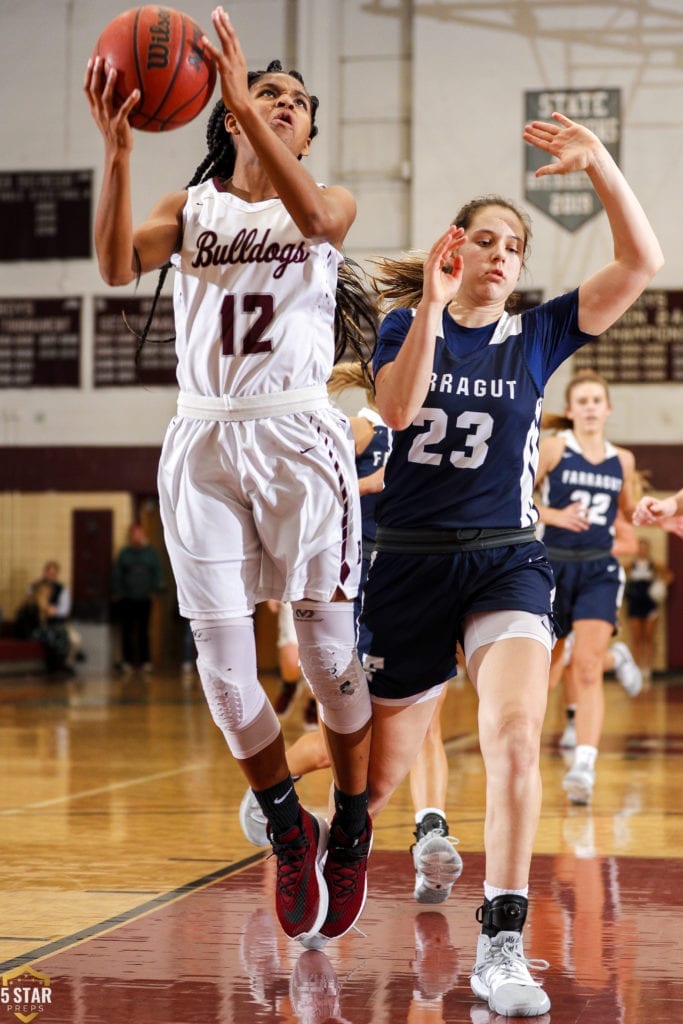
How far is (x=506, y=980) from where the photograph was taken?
3.14 meters

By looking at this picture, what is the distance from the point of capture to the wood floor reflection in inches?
126

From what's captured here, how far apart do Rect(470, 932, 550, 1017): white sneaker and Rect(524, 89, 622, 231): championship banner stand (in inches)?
554

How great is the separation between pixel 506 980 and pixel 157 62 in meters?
2.15

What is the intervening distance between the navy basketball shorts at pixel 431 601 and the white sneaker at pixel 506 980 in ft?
2.35

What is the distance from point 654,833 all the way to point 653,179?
12.3 m

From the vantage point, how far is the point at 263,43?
1727 cm

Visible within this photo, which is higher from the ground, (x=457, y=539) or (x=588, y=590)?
(x=457, y=539)

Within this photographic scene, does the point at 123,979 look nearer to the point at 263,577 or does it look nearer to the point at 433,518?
the point at 263,577

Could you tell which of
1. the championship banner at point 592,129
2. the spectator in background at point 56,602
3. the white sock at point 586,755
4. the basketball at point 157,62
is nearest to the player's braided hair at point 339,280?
the basketball at point 157,62

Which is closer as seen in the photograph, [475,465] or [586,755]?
[475,465]

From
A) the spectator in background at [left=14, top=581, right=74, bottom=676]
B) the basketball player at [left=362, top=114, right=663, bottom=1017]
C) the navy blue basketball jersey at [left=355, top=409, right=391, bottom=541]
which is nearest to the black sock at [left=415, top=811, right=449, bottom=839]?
the basketball player at [left=362, top=114, right=663, bottom=1017]

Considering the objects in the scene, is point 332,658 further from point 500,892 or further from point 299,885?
point 500,892

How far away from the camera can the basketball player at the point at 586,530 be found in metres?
6.96

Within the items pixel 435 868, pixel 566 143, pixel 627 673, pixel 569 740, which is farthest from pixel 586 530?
pixel 566 143
